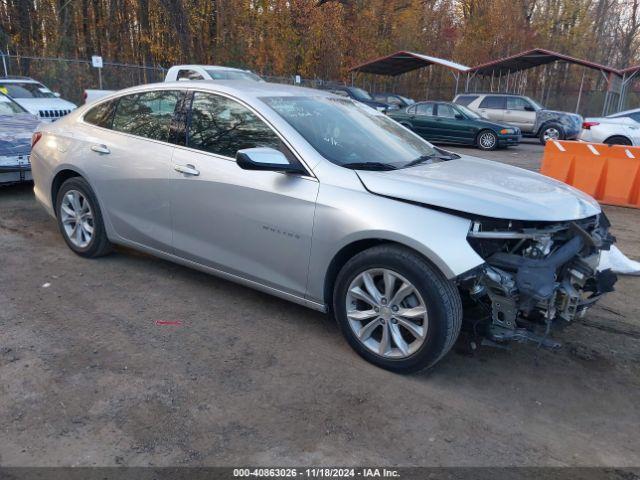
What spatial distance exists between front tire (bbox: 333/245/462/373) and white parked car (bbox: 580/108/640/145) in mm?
12666

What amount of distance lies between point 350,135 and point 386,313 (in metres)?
1.44

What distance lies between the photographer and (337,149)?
375cm

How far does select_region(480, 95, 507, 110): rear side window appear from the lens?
19.3 metres

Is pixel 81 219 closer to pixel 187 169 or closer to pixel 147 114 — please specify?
pixel 147 114

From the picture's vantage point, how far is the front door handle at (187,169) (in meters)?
4.00

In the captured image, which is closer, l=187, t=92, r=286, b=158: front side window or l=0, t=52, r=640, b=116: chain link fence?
l=187, t=92, r=286, b=158: front side window

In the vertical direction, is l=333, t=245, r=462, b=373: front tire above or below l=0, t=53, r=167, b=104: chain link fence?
below

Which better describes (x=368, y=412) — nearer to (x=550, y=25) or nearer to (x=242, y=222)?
(x=242, y=222)

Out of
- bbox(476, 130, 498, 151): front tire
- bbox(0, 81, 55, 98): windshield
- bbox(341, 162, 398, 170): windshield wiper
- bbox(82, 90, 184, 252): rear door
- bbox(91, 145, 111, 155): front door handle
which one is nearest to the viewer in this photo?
bbox(341, 162, 398, 170): windshield wiper

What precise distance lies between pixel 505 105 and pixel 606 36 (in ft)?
77.6

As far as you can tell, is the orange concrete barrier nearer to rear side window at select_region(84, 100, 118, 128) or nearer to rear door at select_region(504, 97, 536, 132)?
rear side window at select_region(84, 100, 118, 128)

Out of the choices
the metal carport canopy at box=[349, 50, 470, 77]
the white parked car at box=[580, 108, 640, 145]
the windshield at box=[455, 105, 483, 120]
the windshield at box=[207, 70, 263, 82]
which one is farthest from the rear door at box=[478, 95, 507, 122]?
the windshield at box=[207, 70, 263, 82]

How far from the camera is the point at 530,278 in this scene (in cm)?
304

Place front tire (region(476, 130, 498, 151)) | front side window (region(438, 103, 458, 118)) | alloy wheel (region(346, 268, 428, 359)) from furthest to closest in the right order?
front side window (region(438, 103, 458, 118))
front tire (region(476, 130, 498, 151))
alloy wheel (region(346, 268, 428, 359))
